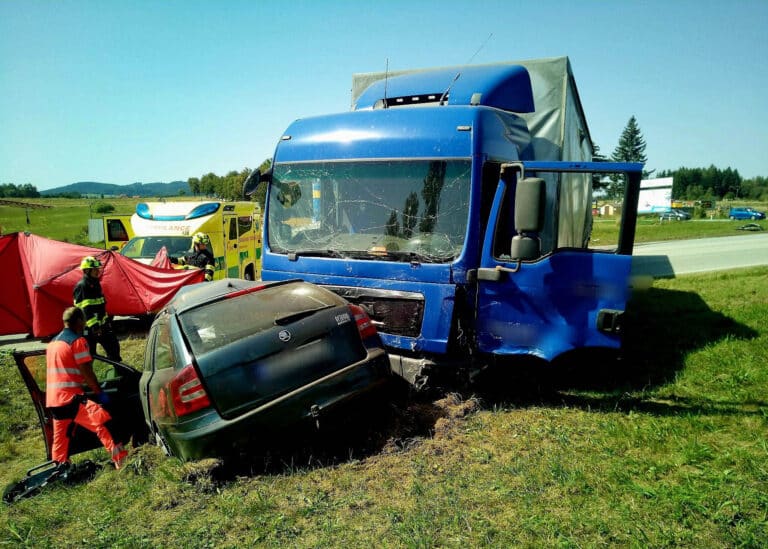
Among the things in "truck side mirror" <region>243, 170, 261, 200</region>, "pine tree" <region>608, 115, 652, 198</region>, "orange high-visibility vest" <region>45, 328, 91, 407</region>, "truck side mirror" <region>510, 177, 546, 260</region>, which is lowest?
"orange high-visibility vest" <region>45, 328, 91, 407</region>

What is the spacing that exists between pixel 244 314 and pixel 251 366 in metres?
0.51

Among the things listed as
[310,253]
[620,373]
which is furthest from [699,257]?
[310,253]

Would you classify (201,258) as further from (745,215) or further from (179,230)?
(745,215)

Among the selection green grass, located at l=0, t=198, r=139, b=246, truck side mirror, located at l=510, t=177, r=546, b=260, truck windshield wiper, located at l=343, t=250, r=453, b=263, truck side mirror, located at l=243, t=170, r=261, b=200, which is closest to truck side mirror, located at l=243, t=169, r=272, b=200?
truck side mirror, located at l=243, t=170, r=261, b=200

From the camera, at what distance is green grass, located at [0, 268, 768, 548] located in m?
2.99

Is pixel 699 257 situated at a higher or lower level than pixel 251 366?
lower

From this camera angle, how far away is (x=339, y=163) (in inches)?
213

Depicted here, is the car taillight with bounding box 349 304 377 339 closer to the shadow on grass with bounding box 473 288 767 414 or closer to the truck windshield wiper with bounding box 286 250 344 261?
the truck windshield wiper with bounding box 286 250 344 261

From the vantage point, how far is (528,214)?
436cm

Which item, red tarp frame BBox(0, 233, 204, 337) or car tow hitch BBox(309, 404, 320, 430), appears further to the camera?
red tarp frame BBox(0, 233, 204, 337)

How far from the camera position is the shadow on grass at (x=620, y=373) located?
5.04 meters

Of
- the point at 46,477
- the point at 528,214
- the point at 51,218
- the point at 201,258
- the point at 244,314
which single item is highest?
the point at 528,214

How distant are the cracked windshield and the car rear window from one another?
3.16 ft

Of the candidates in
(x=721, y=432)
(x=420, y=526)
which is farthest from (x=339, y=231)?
(x=721, y=432)
